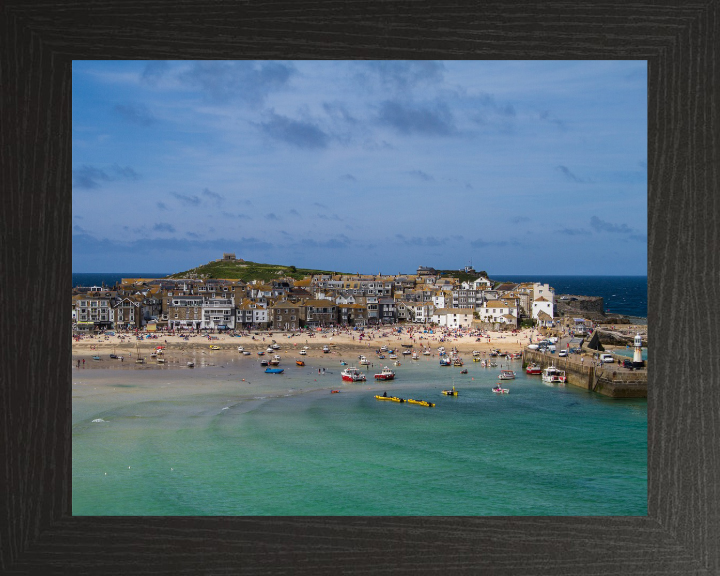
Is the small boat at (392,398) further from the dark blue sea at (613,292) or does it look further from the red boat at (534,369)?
the dark blue sea at (613,292)

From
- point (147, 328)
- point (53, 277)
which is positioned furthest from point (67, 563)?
point (147, 328)

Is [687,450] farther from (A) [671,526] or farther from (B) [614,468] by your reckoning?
(B) [614,468]

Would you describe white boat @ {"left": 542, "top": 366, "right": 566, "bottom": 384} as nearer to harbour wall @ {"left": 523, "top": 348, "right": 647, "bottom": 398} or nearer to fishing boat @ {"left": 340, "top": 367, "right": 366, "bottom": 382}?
harbour wall @ {"left": 523, "top": 348, "right": 647, "bottom": 398}

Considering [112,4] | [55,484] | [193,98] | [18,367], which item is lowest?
[55,484]

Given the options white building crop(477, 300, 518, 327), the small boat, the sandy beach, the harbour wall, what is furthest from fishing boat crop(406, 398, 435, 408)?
white building crop(477, 300, 518, 327)

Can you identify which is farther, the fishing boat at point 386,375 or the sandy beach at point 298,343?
the sandy beach at point 298,343

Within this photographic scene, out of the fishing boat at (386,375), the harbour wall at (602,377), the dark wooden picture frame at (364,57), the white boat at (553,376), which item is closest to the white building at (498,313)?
the harbour wall at (602,377)
